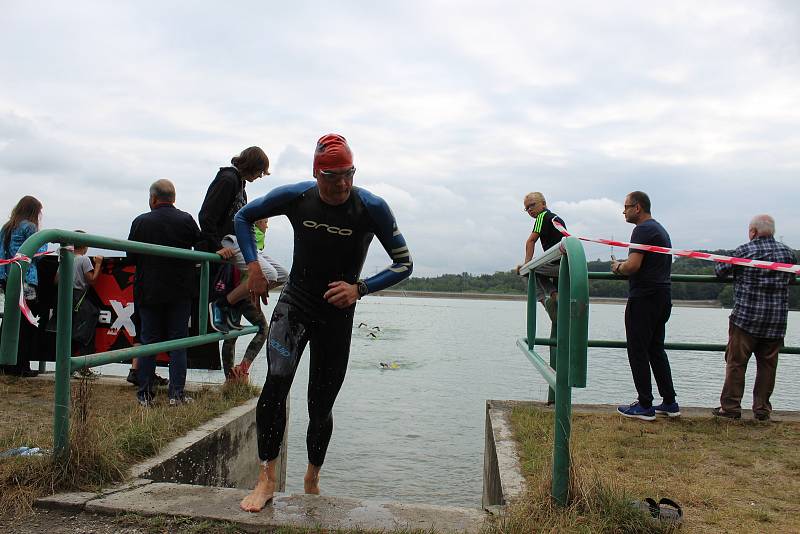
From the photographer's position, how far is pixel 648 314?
550 centimetres

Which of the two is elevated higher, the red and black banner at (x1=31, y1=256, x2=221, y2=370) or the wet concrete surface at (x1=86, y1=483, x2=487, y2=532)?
the red and black banner at (x1=31, y1=256, x2=221, y2=370)

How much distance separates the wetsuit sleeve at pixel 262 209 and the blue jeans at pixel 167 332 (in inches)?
69.6

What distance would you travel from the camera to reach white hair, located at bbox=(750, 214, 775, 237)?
5.59 metres

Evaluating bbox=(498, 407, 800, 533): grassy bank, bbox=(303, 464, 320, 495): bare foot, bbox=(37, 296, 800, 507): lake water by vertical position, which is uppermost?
bbox=(498, 407, 800, 533): grassy bank

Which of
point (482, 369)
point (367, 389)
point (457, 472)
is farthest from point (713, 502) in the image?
point (482, 369)

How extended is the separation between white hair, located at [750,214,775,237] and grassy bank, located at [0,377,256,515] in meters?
4.66

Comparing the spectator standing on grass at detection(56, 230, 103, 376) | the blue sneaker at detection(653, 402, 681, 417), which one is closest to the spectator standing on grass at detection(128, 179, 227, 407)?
the spectator standing on grass at detection(56, 230, 103, 376)

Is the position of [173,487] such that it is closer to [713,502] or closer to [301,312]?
[301,312]

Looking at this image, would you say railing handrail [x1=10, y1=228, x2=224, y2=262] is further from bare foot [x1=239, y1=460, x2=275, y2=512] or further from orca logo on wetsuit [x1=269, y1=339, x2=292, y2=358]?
bare foot [x1=239, y1=460, x2=275, y2=512]

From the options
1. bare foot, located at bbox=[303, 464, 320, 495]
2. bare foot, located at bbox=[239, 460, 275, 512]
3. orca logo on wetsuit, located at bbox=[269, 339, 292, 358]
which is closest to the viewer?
bare foot, located at bbox=[239, 460, 275, 512]

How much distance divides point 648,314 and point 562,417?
286 centimetres

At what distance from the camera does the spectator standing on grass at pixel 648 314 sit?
5457mm

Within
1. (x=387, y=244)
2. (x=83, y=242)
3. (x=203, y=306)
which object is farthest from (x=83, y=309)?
(x=387, y=244)

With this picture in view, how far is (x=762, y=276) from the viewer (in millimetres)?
5449
